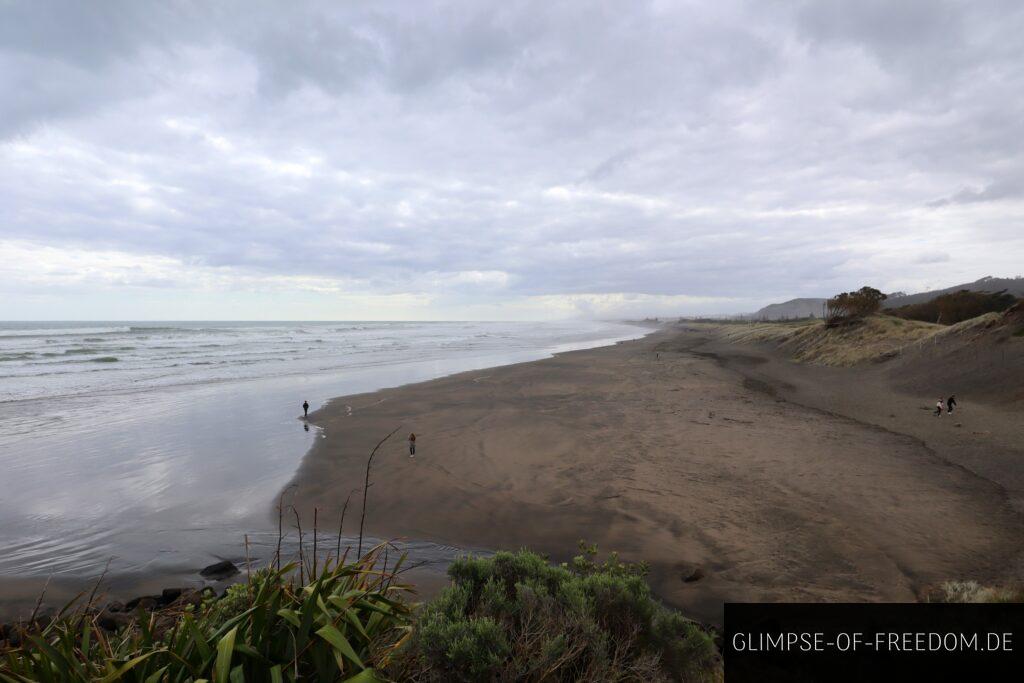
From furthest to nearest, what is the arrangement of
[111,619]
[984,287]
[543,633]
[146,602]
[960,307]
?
[984,287]
[960,307]
[146,602]
[111,619]
[543,633]

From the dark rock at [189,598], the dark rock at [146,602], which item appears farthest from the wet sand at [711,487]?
the dark rock at [189,598]

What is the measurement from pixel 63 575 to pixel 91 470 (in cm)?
568

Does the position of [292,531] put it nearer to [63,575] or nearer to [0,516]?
[63,575]

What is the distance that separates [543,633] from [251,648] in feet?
6.35

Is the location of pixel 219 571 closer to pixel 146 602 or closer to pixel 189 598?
pixel 146 602

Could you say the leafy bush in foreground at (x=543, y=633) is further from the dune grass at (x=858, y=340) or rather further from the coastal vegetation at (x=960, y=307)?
the coastal vegetation at (x=960, y=307)

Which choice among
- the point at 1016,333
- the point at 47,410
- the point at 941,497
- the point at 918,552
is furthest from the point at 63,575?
the point at 1016,333

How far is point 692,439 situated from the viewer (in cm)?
1347

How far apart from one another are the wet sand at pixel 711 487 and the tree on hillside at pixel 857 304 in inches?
758

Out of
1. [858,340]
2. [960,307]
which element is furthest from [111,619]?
[960,307]

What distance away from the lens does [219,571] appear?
684cm

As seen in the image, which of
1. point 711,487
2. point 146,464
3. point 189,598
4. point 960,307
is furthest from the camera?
point 960,307

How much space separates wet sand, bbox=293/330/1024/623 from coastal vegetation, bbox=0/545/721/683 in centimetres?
257

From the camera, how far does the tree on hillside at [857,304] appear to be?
34.8 metres
